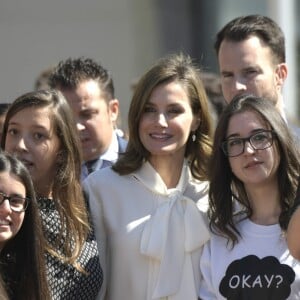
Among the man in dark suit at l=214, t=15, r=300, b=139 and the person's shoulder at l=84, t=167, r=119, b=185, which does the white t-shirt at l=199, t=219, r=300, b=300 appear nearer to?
the person's shoulder at l=84, t=167, r=119, b=185

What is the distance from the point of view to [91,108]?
4996 mm

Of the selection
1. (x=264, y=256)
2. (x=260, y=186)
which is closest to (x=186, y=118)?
(x=260, y=186)

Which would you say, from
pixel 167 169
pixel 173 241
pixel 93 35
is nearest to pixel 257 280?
pixel 173 241

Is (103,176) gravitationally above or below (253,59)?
below

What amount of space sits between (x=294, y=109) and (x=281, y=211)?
7.16 meters

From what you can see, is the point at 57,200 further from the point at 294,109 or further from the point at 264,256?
the point at 294,109

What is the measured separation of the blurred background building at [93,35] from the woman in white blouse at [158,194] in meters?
6.83

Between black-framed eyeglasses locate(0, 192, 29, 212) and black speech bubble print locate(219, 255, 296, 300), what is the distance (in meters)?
0.83

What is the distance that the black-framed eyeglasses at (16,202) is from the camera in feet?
11.9

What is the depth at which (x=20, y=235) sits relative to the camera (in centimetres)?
373

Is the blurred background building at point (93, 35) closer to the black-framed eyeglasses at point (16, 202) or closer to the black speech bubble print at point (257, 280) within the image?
the black speech bubble print at point (257, 280)

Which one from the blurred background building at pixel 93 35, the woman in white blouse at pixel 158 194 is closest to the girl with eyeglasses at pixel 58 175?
the woman in white blouse at pixel 158 194

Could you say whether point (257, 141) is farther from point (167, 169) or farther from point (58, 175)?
point (58, 175)

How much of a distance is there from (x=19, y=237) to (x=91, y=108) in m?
1.39
